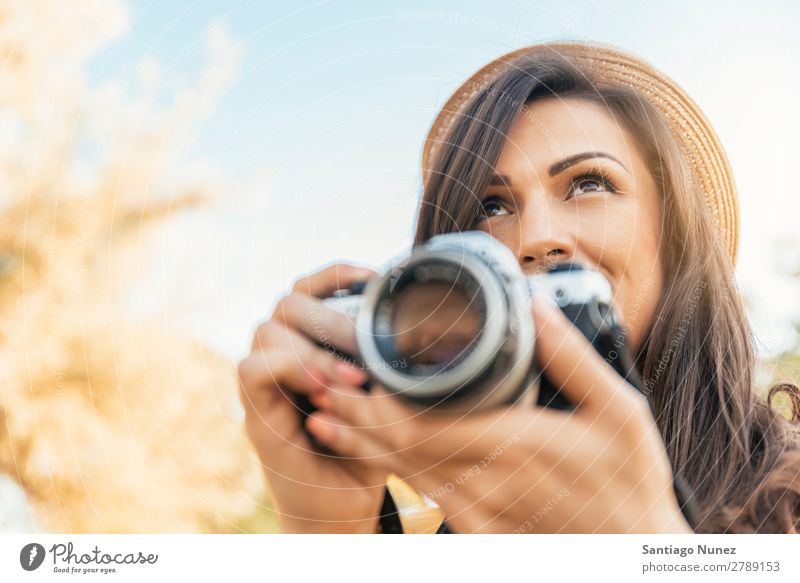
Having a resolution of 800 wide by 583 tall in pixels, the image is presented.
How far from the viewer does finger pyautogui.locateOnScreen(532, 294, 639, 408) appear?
0.47 m

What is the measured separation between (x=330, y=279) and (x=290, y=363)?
6cm

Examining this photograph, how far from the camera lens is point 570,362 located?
1.55 ft

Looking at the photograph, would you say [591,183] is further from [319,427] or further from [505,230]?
[319,427]

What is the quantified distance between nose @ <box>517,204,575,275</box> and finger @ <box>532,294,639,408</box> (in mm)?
128

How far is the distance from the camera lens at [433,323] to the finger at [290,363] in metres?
0.04

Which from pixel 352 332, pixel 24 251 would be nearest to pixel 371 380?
pixel 352 332

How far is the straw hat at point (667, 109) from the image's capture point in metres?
0.68

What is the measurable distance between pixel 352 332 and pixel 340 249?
6.9 inches

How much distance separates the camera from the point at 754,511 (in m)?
0.60

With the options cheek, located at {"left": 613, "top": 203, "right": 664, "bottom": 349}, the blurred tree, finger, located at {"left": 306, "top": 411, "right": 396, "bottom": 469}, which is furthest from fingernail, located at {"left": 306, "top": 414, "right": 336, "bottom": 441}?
cheek, located at {"left": 613, "top": 203, "right": 664, "bottom": 349}

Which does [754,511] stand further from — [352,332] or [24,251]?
[24,251]
